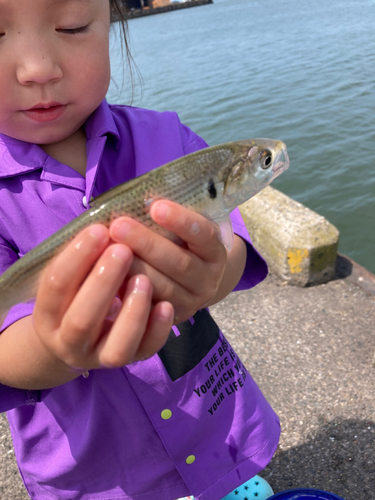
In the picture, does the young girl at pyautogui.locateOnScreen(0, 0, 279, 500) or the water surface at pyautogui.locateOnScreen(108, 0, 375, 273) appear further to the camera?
the water surface at pyautogui.locateOnScreen(108, 0, 375, 273)

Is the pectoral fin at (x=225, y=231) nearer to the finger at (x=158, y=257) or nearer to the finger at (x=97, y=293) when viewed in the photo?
the finger at (x=158, y=257)

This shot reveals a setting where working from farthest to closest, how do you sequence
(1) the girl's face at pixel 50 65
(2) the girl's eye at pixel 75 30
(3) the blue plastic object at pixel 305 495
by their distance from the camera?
1. (3) the blue plastic object at pixel 305 495
2. (2) the girl's eye at pixel 75 30
3. (1) the girl's face at pixel 50 65

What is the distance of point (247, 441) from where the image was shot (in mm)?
2430

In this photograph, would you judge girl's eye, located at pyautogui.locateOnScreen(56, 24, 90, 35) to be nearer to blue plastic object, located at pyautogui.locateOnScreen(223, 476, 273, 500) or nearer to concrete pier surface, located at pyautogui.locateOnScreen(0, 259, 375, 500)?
blue plastic object, located at pyautogui.locateOnScreen(223, 476, 273, 500)

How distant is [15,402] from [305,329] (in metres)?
3.16

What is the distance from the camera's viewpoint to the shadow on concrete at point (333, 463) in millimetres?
3018

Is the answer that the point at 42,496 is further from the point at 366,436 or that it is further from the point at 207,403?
the point at 366,436

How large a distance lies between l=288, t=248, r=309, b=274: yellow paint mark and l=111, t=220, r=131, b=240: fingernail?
3747mm

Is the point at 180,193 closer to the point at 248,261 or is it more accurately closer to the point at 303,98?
the point at 248,261

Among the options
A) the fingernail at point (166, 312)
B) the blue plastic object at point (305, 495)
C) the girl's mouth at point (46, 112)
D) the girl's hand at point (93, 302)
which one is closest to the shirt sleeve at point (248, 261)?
the girl's mouth at point (46, 112)

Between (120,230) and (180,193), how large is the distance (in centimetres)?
31

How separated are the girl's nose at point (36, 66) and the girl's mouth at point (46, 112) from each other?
0.14 meters

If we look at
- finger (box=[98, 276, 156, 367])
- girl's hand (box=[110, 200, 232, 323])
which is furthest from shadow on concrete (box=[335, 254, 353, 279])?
finger (box=[98, 276, 156, 367])

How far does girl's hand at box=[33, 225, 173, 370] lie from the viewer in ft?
4.23
